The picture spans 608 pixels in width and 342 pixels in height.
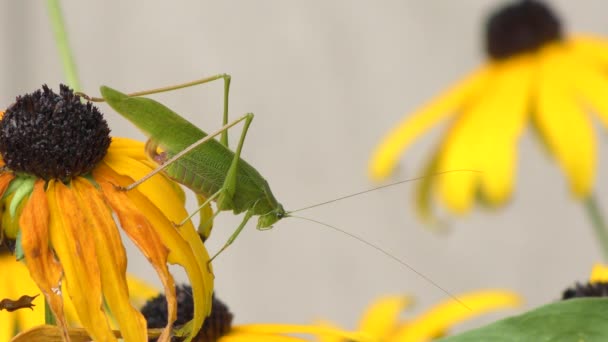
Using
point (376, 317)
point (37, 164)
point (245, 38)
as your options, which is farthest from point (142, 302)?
point (245, 38)

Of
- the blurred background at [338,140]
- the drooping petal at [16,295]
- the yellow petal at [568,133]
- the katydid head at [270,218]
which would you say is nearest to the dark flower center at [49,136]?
the drooping petal at [16,295]

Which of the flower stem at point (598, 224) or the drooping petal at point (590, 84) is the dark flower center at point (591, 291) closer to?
the flower stem at point (598, 224)

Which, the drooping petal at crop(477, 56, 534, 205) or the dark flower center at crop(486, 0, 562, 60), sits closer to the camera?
the drooping petal at crop(477, 56, 534, 205)

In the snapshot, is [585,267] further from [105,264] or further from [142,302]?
[105,264]

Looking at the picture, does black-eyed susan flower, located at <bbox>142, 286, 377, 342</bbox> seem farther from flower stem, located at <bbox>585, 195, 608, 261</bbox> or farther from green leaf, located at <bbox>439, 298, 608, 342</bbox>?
flower stem, located at <bbox>585, 195, 608, 261</bbox>

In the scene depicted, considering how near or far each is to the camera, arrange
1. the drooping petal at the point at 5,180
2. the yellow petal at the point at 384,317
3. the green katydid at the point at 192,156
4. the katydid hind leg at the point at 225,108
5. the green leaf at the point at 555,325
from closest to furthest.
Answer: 1. the green leaf at the point at 555,325
2. the drooping petal at the point at 5,180
3. the green katydid at the point at 192,156
4. the katydid hind leg at the point at 225,108
5. the yellow petal at the point at 384,317

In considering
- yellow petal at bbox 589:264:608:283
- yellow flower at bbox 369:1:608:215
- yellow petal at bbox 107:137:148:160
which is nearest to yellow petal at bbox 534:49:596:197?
yellow flower at bbox 369:1:608:215

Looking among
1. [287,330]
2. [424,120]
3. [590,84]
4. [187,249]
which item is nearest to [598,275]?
[287,330]
